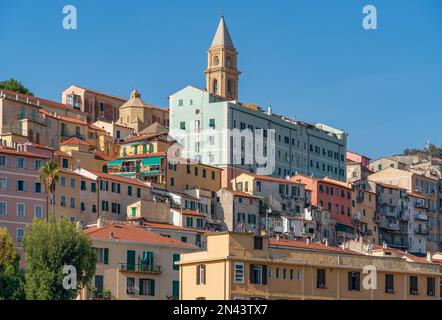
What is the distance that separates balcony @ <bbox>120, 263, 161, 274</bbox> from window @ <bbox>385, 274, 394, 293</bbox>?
17431mm

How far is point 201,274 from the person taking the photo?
254 feet

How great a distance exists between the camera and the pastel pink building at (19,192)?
102 m

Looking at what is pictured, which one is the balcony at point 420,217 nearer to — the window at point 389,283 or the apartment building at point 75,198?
the apartment building at point 75,198

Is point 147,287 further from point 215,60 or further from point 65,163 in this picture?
point 215,60

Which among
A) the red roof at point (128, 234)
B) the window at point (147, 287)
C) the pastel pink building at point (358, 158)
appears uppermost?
the pastel pink building at point (358, 158)

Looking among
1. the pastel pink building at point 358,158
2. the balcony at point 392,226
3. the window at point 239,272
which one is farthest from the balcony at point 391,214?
the window at point 239,272

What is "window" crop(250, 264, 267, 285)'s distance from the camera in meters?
76.6

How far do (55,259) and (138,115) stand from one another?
225 feet

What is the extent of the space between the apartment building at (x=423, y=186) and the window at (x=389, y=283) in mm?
70732

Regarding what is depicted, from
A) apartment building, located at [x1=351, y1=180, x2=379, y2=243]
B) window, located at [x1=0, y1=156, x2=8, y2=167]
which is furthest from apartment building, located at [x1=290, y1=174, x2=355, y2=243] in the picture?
window, located at [x1=0, y1=156, x2=8, y2=167]

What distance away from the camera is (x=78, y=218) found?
108 meters
